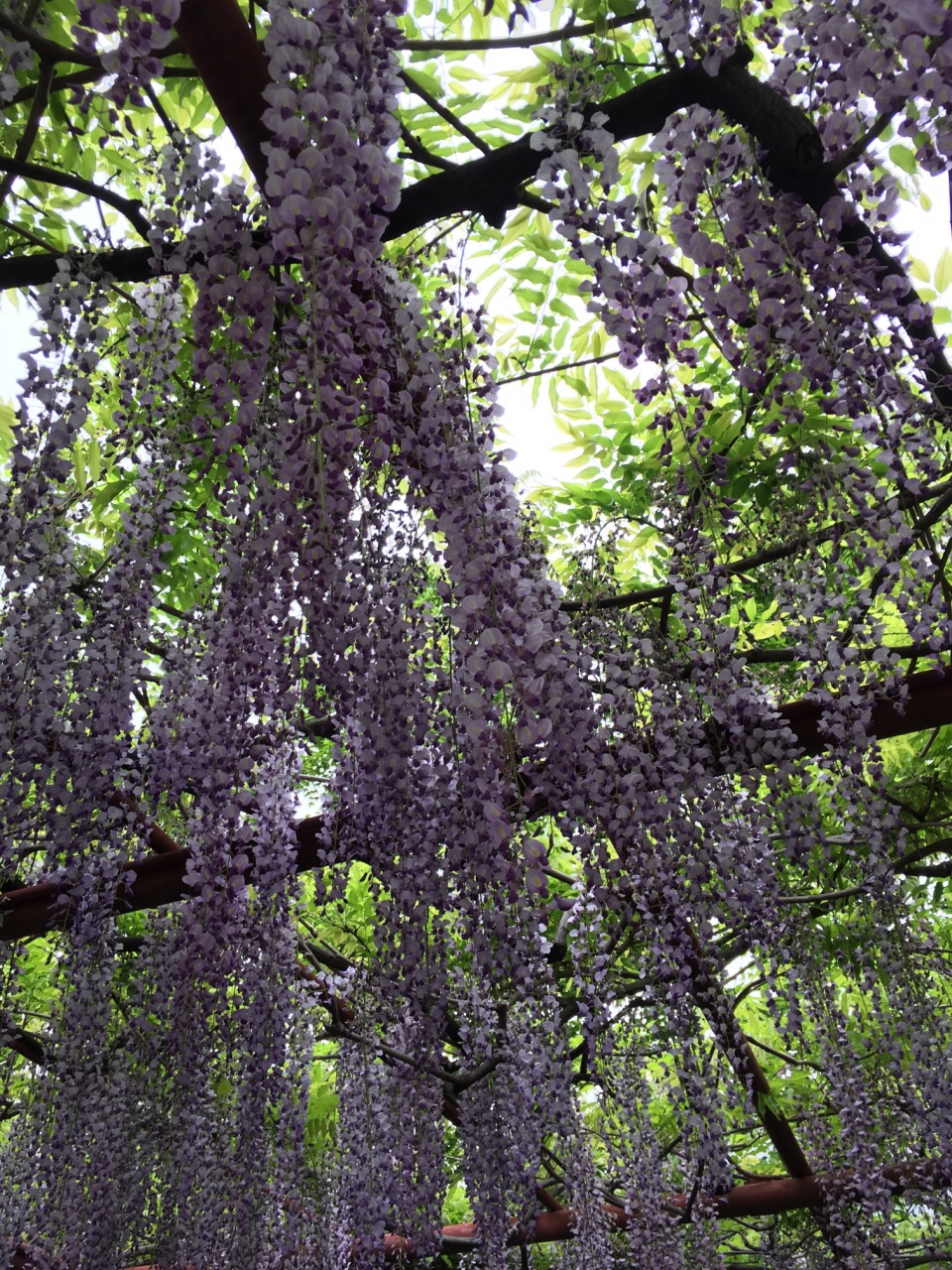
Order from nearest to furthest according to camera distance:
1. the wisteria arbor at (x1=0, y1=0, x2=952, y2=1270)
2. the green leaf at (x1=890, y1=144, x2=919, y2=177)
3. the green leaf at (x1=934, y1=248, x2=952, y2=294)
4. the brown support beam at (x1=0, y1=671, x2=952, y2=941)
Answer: the wisteria arbor at (x1=0, y1=0, x2=952, y2=1270) < the green leaf at (x1=890, y1=144, x2=919, y2=177) < the green leaf at (x1=934, y1=248, x2=952, y2=294) < the brown support beam at (x1=0, y1=671, x2=952, y2=941)

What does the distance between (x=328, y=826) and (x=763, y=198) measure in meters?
2.23

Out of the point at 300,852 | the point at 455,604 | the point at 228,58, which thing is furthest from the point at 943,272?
the point at 300,852

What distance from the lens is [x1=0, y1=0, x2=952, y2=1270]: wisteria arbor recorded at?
1.93 m

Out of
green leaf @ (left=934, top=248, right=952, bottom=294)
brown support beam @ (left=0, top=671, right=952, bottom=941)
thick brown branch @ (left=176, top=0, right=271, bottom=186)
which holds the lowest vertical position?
brown support beam @ (left=0, top=671, right=952, bottom=941)

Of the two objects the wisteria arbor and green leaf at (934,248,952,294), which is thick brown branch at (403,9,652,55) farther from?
green leaf at (934,248,952,294)

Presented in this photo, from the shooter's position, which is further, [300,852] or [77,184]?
[300,852]

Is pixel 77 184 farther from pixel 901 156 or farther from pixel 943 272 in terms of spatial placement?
pixel 943 272

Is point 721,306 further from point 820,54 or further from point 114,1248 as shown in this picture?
point 114,1248

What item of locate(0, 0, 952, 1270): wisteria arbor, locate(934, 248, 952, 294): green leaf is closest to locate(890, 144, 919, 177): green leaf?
locate(0, 0, 952, 1270): wisteria arbor

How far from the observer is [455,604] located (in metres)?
2.16

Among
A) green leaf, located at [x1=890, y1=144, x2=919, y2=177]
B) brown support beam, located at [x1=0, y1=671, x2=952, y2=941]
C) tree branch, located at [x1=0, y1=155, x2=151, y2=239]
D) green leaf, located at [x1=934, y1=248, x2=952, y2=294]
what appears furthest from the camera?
brown support beam, located at [x1=0, y1=671, x2=952, y2=941]

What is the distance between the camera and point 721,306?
6.51 feet

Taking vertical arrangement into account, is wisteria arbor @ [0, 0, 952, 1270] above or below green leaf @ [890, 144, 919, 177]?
below

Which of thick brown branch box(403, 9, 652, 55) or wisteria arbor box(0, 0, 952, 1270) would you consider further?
thick brown branch box(403, 9, 652, 55)
